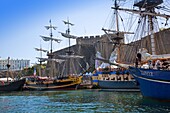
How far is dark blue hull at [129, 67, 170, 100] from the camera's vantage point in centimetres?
2064

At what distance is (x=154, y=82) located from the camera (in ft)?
71.9

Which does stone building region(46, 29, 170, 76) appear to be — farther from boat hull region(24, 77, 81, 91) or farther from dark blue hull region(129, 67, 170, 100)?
dark blue hull region(129, 67, 170, 100)

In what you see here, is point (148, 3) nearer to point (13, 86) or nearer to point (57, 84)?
point (57, 84)

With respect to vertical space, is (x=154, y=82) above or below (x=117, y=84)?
above

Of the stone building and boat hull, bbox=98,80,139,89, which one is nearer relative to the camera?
boat hull, bbox=98,80,139,89

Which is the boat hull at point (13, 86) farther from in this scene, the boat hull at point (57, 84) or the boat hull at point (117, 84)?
the boat hull at point (117, 84)

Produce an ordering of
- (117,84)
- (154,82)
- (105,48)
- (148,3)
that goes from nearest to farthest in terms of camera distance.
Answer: (154,82) → (148,3) → (117,84) → (105,48)

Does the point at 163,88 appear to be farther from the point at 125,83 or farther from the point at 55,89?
the point at 55,89

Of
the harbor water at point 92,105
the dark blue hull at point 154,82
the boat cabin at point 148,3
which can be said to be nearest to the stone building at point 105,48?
the boat cabin at point 148,3

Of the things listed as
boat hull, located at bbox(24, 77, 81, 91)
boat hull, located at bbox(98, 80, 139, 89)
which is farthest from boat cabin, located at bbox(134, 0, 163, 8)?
boat hull, located at bbox(24, 77, 81, 91)

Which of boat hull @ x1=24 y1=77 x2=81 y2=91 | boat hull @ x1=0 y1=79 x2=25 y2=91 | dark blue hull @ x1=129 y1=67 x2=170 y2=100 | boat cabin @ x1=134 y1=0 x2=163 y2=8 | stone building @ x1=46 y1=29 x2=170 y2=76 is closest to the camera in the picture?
dark blue hull @ x1=129 y1=67 x2=170 y2=100

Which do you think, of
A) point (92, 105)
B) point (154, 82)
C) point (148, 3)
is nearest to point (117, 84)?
point (148, 3)

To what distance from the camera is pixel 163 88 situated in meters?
21.0

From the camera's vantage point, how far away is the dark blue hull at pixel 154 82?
67.7ft
